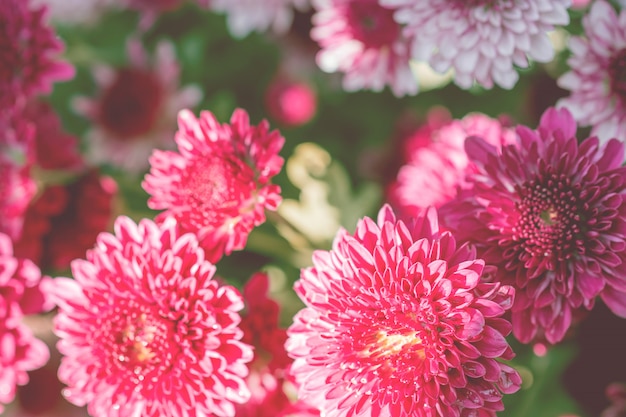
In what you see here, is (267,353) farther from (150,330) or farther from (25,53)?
(25,53)

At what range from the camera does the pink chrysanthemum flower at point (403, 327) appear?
1.82 feet

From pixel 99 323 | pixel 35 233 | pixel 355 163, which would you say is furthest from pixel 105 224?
pixel 355 163

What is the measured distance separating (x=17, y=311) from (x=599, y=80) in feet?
2.39

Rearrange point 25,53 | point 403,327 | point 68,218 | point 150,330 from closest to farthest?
point 403,327, point 150,330, point 25,53, point 68,218

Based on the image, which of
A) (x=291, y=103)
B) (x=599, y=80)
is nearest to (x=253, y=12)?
(x=291, y=103)

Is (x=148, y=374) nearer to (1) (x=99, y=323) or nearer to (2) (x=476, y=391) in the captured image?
(1) (x=99, y=323)

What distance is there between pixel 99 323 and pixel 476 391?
40 centimetres

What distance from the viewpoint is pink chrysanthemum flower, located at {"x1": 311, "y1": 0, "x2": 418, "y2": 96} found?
847mm

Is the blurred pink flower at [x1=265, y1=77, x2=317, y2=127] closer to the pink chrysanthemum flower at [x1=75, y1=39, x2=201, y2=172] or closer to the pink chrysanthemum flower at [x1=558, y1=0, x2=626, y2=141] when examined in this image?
the pink chrysanthemum flower at [x1=75, y1=39, x2=201, y2=172]

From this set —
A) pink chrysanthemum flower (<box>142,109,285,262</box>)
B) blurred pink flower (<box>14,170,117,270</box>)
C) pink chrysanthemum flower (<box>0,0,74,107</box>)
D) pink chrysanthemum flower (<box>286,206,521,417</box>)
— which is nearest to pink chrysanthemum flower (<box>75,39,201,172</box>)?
blurred pink flower (<box>14,170,117,270</box>)

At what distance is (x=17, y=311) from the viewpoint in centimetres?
78

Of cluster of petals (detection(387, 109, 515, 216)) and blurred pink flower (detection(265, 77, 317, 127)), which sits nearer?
cluster of petals (detection(387, 109, 515, 216))

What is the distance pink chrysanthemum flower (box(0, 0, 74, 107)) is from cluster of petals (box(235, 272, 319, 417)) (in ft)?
1.31

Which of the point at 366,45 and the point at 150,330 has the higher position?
the point at 366,45
